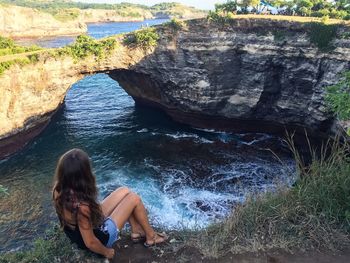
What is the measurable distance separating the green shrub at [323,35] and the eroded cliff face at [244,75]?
34 cm

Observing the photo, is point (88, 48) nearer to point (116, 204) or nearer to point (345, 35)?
point (345, 35)

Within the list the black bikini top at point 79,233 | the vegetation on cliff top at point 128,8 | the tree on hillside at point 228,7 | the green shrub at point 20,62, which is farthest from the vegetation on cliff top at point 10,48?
the vegetation on cliff top at point 128,8

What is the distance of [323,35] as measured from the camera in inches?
886

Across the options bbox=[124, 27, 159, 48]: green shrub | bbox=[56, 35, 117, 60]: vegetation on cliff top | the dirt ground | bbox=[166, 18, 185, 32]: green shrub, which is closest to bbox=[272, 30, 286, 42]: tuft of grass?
bbox=[166, 18, 185, 32]: green shrub

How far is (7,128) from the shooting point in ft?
79.2

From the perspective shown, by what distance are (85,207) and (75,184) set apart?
1.37 ft

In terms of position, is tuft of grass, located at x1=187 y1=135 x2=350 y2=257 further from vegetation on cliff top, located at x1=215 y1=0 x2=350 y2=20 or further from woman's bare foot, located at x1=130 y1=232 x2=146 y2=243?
vegetation on cliff top, located at x1=215 y1=0 x2=350 y2=20

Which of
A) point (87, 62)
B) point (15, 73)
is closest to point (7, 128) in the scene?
point (15, 73)

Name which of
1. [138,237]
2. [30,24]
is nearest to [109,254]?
[138,237]

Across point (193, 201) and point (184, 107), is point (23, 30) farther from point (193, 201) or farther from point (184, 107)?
point (193, 201)

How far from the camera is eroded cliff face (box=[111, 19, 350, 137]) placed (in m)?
23.1

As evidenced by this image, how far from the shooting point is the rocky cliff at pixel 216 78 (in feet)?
77.3

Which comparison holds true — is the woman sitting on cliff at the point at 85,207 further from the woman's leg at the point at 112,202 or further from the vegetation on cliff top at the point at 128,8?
the vegetation on cliff top at the point at 128,8

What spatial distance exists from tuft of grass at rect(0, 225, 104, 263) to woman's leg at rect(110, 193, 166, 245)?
0.78m
